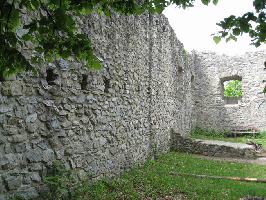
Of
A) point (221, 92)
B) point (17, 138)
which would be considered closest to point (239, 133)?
point (221, 92)

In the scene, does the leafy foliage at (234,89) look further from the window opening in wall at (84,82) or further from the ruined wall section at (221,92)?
the window opening in wall at (84,82)

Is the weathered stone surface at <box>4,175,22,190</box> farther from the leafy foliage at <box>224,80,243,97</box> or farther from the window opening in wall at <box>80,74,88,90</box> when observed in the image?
the leafy foliage at <box>224,80,243,97</box>

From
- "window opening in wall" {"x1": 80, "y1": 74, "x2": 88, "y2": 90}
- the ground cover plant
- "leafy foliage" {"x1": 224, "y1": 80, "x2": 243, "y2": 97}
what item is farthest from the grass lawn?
"leafy foliage" {"x1": 224, "y1": 80, "x2": 243, "y2": 97}

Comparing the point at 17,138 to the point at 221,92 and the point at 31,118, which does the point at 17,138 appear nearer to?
the point at 31,118

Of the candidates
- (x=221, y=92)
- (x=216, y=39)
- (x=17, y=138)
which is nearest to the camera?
(x=216, y=39)

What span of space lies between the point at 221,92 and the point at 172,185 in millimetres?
12405

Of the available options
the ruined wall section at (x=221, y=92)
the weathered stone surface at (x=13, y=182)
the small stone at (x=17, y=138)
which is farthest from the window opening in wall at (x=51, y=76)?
the ruined wall section at (x=221, y=92)

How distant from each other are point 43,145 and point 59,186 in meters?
0.60

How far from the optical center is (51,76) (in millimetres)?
5156

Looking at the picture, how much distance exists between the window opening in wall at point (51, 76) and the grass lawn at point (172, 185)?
1869 mm

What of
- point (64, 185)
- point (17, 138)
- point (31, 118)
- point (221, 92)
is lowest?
point (64, 185)

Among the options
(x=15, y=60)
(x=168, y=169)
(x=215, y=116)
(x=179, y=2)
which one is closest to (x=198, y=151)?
(x=168, y=169)

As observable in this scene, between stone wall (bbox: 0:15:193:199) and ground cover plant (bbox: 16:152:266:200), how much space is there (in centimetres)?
25

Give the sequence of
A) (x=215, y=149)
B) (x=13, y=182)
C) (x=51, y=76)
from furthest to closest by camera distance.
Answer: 1. (x=215, y=149)
2. (x=51, y=76)
3. (x=13, y=182)
